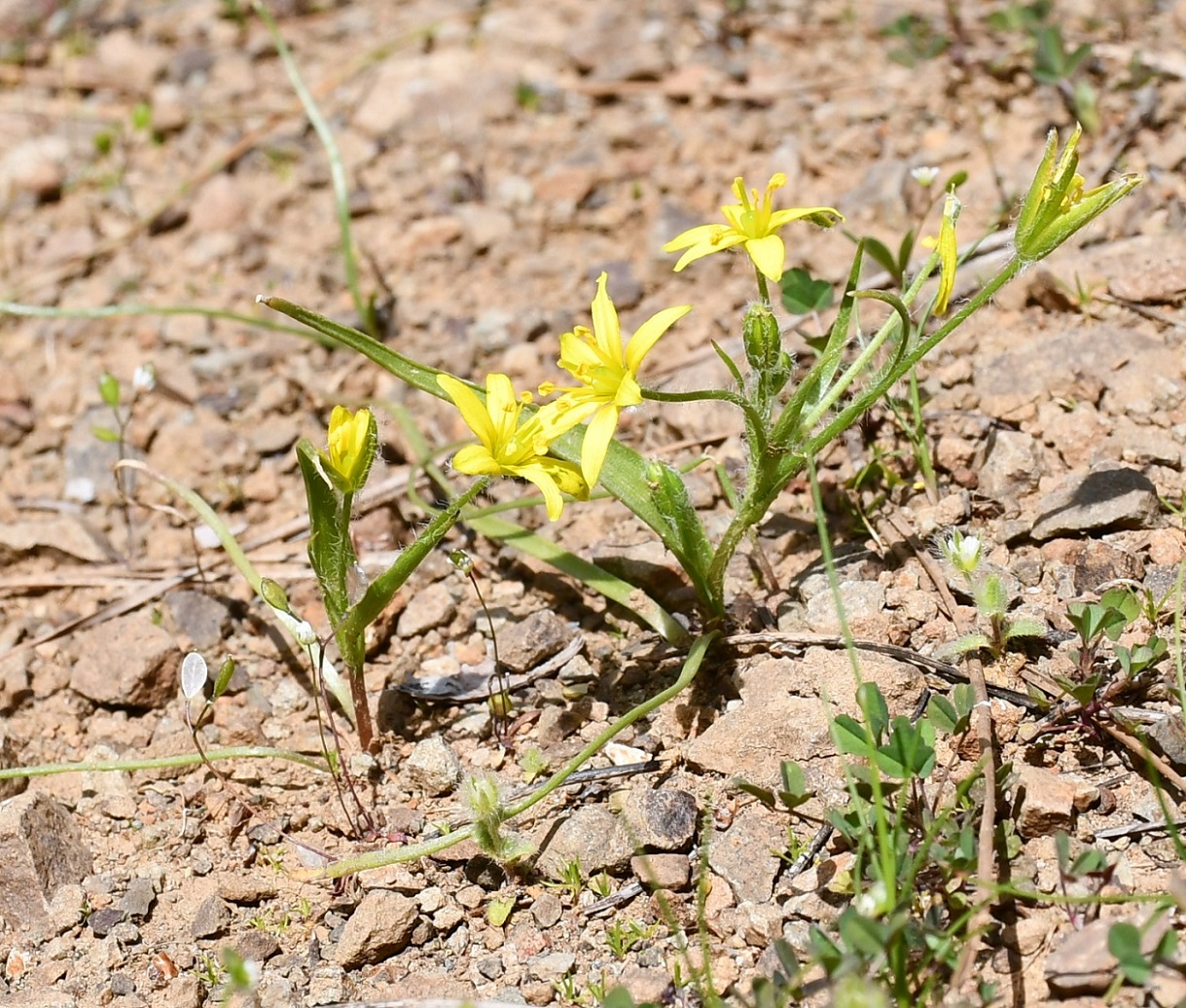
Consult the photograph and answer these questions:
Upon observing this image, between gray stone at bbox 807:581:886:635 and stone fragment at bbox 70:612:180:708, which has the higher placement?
gray stone at bbox 807:581:886:635

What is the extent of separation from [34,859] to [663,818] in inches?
50.9

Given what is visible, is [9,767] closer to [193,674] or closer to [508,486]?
[193,674]

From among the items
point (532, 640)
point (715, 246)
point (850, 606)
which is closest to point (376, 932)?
point (532, 640)

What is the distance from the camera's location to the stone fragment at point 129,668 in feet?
9.70

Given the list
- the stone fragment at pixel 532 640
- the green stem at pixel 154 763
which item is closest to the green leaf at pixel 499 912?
the green stem at pixel 154 763

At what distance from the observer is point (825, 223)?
251 cm

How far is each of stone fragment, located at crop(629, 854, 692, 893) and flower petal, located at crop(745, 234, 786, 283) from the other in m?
1.15

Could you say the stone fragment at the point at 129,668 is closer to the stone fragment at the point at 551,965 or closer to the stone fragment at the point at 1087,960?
the stone fragment at the point at 551,965

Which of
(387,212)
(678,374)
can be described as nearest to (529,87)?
(387,212)

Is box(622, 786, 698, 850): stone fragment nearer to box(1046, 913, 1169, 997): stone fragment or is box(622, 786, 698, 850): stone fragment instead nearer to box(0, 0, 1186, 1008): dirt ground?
box(0, 0, 1186, 1008): dirt ground

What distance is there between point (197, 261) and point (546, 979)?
3.12m

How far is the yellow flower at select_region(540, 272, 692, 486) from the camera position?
7.32 ft

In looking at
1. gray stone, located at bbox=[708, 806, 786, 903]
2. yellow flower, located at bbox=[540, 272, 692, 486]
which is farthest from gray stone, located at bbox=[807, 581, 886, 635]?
yellow flower, located at bbox=[540, 272, 692, 486]

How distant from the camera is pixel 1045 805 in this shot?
2.22 meters
